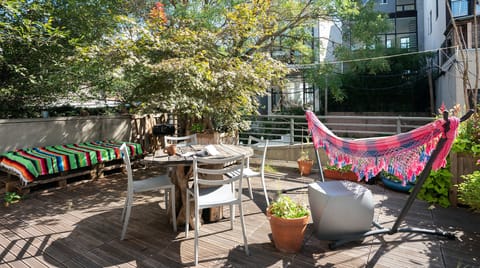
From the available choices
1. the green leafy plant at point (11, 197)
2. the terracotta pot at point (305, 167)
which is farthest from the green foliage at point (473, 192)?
the green leafy plant at point (11, 197)

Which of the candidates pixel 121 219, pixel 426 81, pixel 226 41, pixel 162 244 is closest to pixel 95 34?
pixel 226 41

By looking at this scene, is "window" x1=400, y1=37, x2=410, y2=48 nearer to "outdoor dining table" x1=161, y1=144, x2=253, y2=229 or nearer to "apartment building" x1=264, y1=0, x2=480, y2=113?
"apartment building" x1=264, y1=0, x2=480, y2=113

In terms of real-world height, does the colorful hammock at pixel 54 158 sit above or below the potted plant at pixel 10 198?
above

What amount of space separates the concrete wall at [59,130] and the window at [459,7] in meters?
9.31

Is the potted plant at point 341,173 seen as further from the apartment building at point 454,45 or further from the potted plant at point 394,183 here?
the apartment building at point 454,45

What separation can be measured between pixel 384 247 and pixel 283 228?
0.88 m

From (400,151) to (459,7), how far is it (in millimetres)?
8572

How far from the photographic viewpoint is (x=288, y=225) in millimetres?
2322

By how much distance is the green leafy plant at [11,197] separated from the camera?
3645 mm

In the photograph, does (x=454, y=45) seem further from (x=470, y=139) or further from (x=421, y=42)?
(x=421, y=42)

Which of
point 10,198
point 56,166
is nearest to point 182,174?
point 56,166

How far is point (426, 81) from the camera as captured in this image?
11789mm

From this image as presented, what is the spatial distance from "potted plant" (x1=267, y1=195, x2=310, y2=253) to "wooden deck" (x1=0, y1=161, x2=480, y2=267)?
8 centimetres

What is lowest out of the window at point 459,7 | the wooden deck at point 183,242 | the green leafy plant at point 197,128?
the wooden deck at point 183,242
